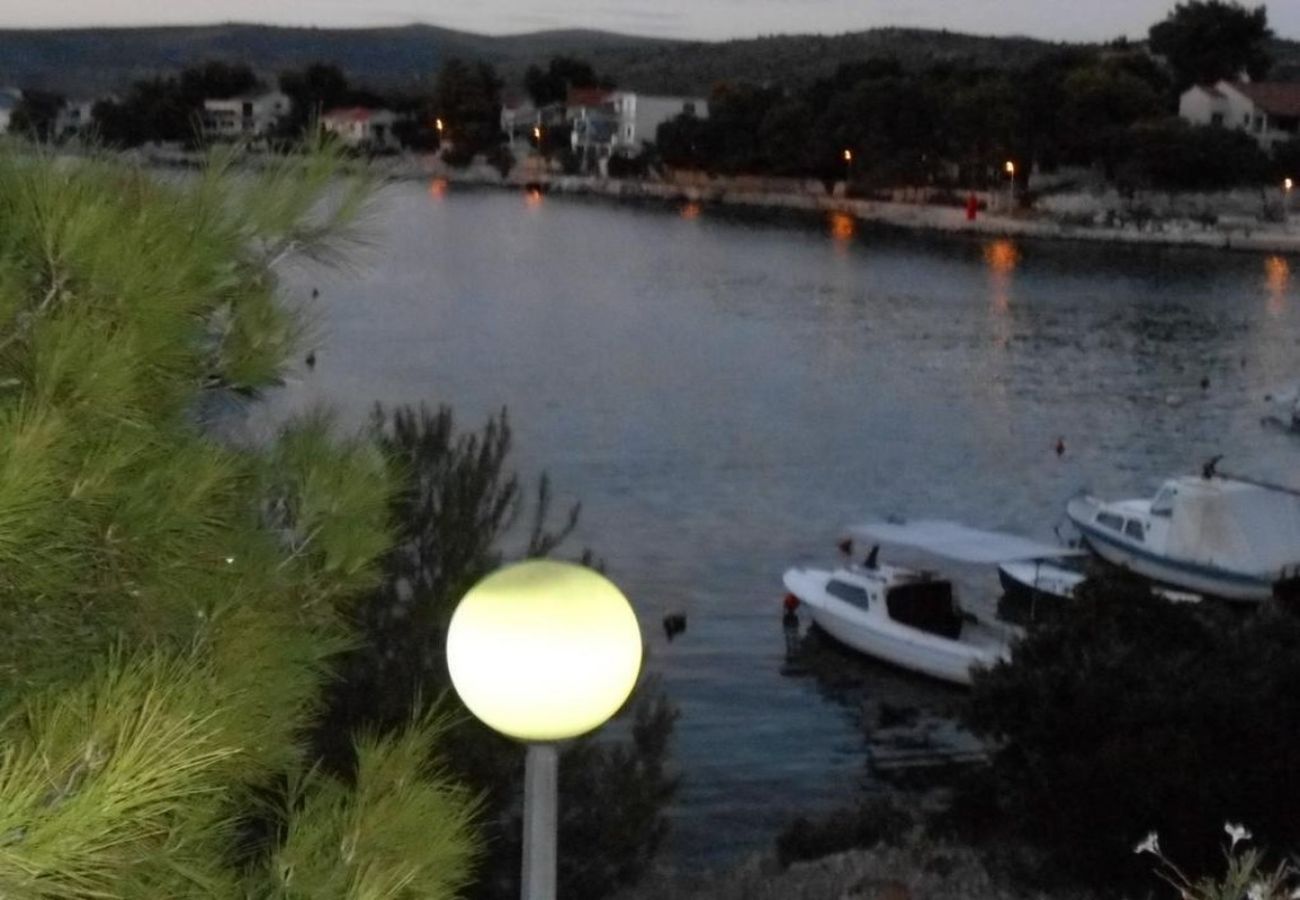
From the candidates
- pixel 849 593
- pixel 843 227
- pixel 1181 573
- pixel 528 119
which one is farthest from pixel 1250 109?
pixel 849 593

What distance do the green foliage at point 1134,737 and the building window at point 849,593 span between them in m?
8.46

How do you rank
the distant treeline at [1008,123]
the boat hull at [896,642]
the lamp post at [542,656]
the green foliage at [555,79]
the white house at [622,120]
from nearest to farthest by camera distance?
1. the lamp post at [542,656]
2. the boat hull at [896,642]
3. the distant treeline at [1008,123]
4. the white house at [622,120]
5. the green foliage at [555,79]

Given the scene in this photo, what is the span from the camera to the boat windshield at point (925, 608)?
16.7 metres

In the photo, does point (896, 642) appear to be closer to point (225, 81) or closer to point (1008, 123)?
point (1008, 123)

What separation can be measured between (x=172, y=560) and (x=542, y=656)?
493mm

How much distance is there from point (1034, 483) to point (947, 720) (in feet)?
36.5

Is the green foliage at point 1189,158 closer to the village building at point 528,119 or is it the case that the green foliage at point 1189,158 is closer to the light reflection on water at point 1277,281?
the light reflection on water at point 1277,281

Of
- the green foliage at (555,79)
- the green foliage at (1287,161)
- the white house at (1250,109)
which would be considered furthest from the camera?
the green foliage at (555,79)

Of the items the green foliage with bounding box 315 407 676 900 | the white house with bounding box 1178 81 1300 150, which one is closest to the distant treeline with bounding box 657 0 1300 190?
the white house with bounding box 1178 81 1300 150

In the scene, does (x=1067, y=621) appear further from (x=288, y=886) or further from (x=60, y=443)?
(x=60, y=443)

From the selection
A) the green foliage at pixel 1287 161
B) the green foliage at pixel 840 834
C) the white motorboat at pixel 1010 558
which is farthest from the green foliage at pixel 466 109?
the green foliage at pixel 840 834

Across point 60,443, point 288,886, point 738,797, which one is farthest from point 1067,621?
point 60,443

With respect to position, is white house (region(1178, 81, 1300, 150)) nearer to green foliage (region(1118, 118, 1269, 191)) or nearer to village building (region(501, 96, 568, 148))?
green foliage (region(1118, 118, 1269, 191))

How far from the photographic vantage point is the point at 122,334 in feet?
7.05
